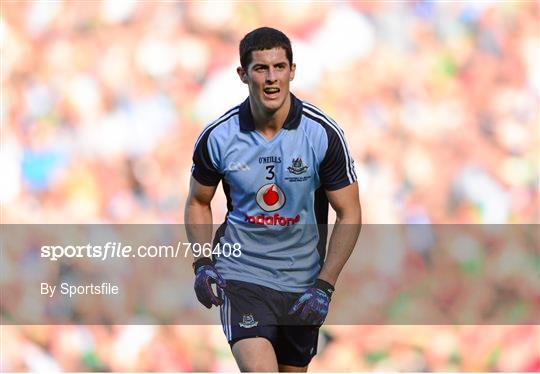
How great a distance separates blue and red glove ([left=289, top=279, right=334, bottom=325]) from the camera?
17.5 feet

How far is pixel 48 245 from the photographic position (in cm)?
813

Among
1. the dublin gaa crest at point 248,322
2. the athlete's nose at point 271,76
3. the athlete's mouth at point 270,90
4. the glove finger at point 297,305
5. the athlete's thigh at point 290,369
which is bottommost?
the athlete's thigh at point 290,369

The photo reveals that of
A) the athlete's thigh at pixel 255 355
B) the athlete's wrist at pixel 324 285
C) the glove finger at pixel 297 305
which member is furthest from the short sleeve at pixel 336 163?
the athlete's thigh at pixel 255 355

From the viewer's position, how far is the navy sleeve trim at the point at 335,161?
5348mm

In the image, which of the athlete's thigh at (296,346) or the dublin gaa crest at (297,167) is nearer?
the dublin gaa crest at (297,167)

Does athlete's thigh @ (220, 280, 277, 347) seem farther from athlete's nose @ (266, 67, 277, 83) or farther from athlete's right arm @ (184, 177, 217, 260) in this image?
athlete's nose @ (266, 67, 277, 83)

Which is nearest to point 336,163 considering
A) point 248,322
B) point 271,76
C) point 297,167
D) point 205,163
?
point 297,167

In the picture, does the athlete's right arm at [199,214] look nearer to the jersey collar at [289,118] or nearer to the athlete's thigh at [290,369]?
the jersey collar at [289,118]

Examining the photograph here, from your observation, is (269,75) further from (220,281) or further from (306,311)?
(306,311)

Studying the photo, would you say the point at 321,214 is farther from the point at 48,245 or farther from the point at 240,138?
the point at 48,245

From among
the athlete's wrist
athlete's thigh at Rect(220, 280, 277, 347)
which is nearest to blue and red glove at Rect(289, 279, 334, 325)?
the athlete's wrist

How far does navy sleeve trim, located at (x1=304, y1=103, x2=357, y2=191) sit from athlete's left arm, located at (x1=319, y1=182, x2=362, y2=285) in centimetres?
4

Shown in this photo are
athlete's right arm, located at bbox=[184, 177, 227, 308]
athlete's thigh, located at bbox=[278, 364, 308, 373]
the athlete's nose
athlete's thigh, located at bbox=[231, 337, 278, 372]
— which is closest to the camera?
athlete's thigh, located at bbox=[231, 337, 278, 372]

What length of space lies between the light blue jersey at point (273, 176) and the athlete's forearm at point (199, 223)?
4.8 inches
